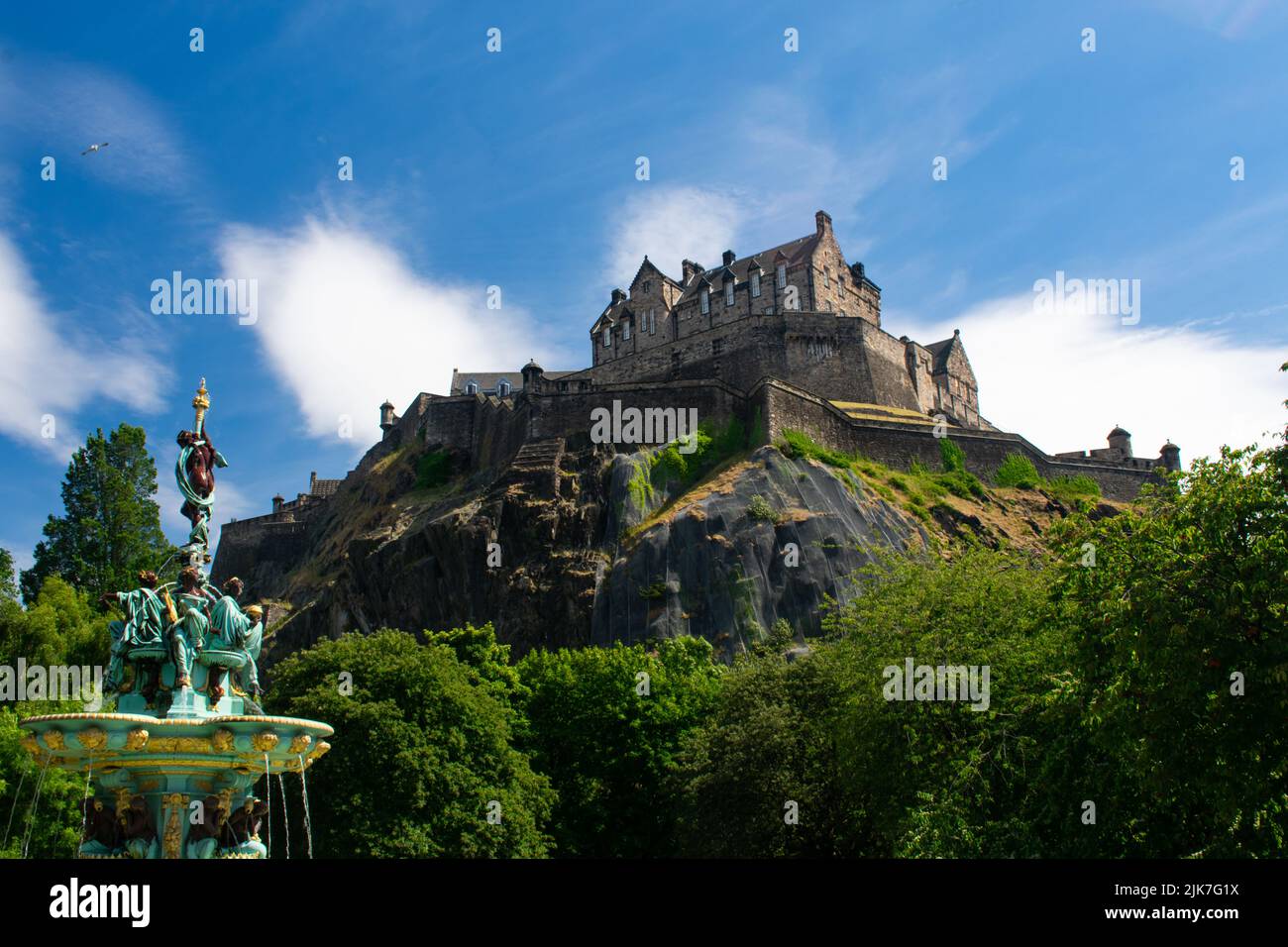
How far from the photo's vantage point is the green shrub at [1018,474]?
70438 millimetres

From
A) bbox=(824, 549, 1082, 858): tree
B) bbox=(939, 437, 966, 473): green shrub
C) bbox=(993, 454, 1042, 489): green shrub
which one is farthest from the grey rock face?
bbox=(824, 549, 1082, 858): tree

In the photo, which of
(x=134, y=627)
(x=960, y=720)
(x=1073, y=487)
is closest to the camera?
(x=134, y=627)

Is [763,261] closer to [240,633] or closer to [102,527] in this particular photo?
[102,527]

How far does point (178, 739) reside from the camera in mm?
15969

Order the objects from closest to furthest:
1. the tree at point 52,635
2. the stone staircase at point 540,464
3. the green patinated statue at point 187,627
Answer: the green patinated statue at point 187,627 < the tree at point 52,635 < the stone staircase at point 540,464

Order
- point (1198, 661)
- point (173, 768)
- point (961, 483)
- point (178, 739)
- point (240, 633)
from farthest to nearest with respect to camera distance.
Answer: point (961, 483), point (1198, 661), point (240, 633), point (173, 768), point (178, 739)

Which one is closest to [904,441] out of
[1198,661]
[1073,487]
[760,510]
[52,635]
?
[1073,487]

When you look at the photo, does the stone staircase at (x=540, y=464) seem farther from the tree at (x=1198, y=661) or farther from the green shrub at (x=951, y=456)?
the tree at (x=1198, y=661)

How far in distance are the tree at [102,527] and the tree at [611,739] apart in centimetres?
1955

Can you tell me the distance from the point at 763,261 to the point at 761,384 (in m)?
23.0

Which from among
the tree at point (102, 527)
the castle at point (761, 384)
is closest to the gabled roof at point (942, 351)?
the castle at point (761, 384)
